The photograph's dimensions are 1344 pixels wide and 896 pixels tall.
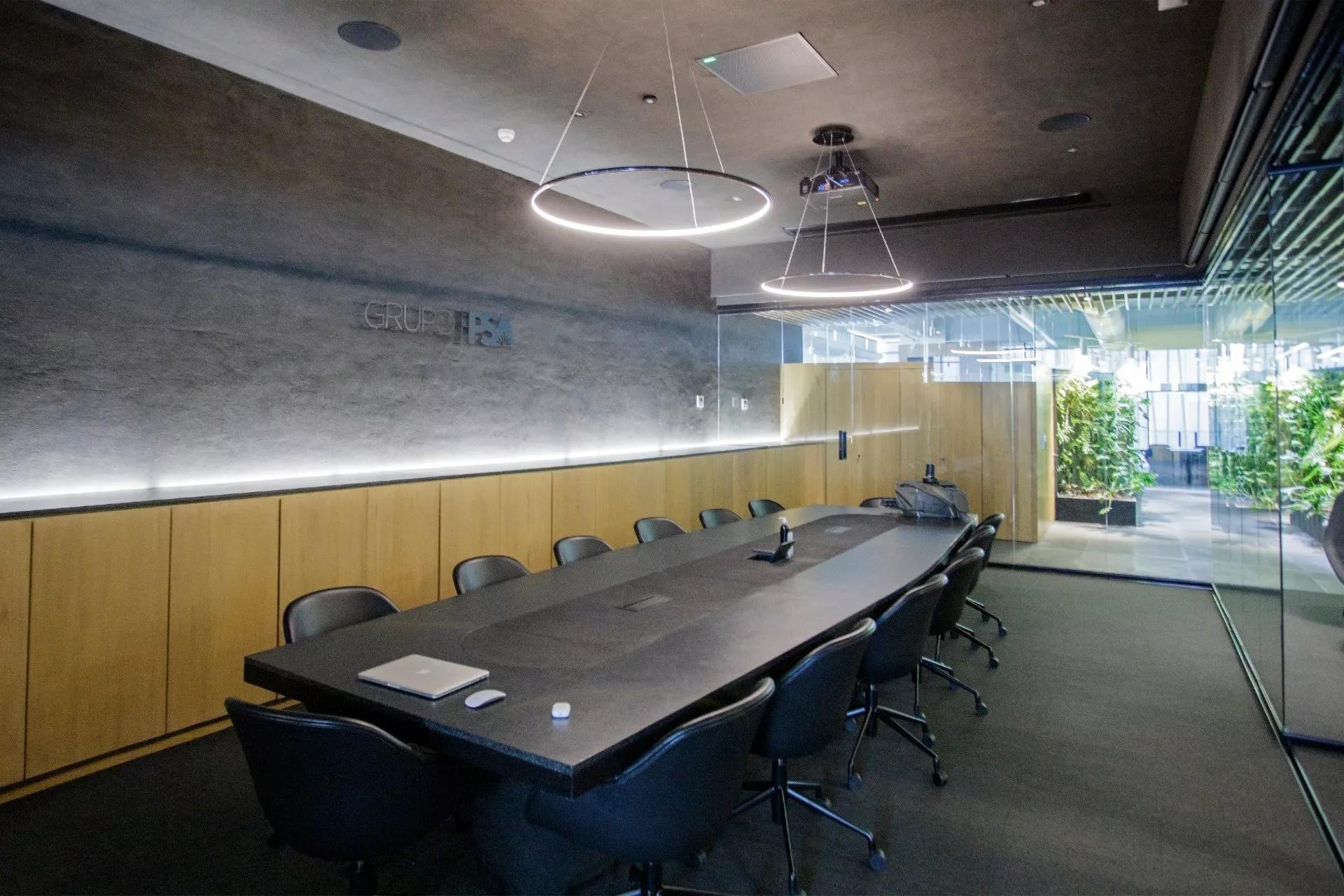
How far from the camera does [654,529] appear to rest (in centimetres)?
537

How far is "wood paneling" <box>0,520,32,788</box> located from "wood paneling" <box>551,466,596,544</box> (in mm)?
3300

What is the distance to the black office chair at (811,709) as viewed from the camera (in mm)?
2568

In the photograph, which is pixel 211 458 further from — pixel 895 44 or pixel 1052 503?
pixel 1052 503

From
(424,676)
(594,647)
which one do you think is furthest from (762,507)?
(424,676)

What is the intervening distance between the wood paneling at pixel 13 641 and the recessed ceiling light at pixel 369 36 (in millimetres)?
2895

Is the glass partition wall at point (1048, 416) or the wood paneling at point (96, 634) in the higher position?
the glass partition wall at point (1048, 416)

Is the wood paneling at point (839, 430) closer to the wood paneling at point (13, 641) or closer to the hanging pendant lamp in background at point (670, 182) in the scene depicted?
the hanging pendant lamp in background at point (670, 182)

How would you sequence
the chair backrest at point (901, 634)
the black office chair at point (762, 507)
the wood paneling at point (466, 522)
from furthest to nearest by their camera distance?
the black office chair at point (762, 507) → the wood paneling at point (466, 522) → the chair backrest at point (901, 634)

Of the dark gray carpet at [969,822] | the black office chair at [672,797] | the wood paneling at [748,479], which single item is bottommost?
the dark gray carpet at [969,822]

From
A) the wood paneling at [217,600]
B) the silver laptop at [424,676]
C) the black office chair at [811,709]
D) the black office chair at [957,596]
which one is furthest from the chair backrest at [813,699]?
the wood paneling at [217,600]

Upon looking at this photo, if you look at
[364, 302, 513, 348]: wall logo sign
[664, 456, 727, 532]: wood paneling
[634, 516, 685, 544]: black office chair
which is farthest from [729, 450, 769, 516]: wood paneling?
[364, 302, 513, 348]: wall logo sign

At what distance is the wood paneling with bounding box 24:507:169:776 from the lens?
131 inches

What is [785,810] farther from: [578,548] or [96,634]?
[96,634]

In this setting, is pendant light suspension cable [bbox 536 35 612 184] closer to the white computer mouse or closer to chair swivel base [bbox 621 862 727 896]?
the white computer mouse
